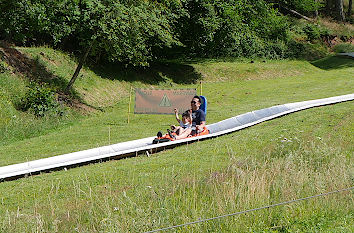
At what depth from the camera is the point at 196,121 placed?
13.7 meters

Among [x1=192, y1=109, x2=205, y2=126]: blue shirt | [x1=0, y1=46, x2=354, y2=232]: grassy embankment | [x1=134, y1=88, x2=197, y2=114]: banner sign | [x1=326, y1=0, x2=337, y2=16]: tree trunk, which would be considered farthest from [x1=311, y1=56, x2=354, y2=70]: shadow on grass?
[x1=192, y1=109, x2=205, y2=126]: blue shirt

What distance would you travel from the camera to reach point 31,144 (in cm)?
1402

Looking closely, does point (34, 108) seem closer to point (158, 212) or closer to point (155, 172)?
point (155, 172)

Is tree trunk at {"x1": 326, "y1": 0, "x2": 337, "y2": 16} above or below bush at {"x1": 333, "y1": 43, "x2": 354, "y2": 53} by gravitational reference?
above

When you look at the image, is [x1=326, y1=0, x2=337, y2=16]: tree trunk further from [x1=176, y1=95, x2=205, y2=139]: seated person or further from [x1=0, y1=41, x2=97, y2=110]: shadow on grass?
[x1=176, y1=95, x2=205, y2=139]: seated person


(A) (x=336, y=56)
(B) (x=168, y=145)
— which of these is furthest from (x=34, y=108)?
(A) (x=336, y=56)

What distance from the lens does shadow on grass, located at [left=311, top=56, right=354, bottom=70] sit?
36213 mm

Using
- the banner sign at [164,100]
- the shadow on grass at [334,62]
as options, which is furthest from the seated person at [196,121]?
the shadow on grass at [334,62]

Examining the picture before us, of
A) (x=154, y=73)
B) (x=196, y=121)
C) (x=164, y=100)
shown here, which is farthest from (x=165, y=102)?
(x=154, y=73)

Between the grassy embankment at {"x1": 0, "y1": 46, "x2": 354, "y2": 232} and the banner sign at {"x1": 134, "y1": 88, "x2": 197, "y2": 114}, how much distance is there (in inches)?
29.9

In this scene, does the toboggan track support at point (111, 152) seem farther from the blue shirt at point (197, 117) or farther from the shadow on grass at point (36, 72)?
the shadow on grass at point (36, 72)

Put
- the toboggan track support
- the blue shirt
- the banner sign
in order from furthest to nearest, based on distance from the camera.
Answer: the banner sign
the blue shirt
the toboggan track support

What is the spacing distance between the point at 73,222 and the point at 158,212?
117 cm

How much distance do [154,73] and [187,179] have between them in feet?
72.8
